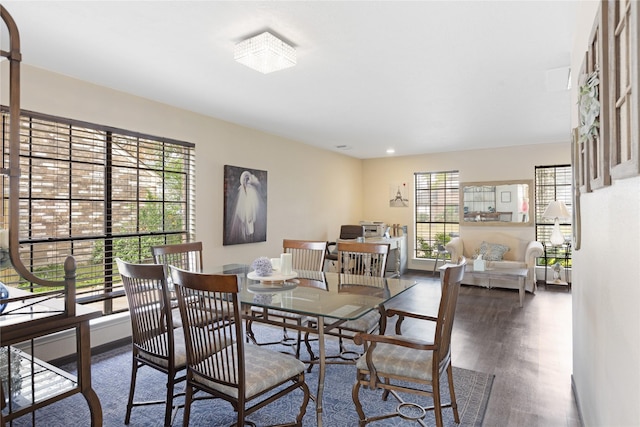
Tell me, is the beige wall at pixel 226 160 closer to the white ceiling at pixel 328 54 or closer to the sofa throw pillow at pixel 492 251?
the white ceiling at pixel 328 54

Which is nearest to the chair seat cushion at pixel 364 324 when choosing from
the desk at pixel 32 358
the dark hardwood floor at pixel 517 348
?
the dark hardwood floor at pixel 517 348

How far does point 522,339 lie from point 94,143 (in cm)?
456

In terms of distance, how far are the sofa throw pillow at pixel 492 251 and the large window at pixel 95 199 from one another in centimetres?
499

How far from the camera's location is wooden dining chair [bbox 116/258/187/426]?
1.99m

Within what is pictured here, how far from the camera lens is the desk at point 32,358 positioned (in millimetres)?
1477

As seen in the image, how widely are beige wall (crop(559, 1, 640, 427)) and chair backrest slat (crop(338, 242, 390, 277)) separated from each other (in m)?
1.41

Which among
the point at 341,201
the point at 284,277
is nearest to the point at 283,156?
the point at 341,201

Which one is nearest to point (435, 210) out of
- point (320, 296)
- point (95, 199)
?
point (320, 296)

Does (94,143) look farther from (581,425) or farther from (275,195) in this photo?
(581,425)

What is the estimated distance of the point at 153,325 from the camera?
6.95 feet

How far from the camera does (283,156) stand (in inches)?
222

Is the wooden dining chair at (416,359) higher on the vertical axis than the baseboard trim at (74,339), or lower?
higher

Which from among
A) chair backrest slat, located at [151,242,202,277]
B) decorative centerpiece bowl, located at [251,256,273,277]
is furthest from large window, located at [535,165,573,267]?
chair backrest slat, located at [151,242,202,277]

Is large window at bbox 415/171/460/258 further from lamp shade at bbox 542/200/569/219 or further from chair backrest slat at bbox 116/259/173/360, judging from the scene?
chair backrest slat at bbox 116/259/173/360
